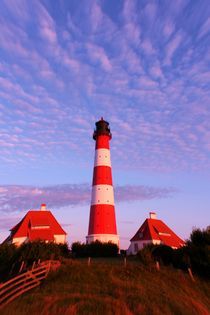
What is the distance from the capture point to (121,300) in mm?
16141

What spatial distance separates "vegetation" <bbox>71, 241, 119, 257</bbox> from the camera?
128ft

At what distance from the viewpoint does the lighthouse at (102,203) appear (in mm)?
42156

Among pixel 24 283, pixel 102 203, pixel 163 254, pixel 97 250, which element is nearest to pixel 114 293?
pixel 24 283

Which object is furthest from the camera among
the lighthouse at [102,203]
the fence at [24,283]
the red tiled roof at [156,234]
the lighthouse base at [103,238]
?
the red tiled roof at [156,234]

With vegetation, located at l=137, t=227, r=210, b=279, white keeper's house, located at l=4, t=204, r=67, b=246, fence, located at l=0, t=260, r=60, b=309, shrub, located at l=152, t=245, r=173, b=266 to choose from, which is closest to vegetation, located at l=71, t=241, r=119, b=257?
white keeper's house, located at l=4, t=204, r=67, b=246

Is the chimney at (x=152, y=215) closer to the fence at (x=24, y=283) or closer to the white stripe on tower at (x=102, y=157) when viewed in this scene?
the white stripe on tower at (x=102, y=157)

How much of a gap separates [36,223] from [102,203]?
12674mm

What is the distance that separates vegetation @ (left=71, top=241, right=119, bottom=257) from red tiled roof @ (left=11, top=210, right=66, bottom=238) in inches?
423

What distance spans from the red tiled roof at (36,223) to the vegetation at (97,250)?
423 inches

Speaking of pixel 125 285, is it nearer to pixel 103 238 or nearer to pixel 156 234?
pixel 103 238

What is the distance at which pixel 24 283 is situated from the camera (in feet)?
58.8

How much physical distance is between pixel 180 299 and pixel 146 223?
33962 millimetres

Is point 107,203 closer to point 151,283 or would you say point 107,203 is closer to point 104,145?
point 104,145

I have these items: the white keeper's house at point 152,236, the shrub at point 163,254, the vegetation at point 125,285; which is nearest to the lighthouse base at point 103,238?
the white keeper's house at point 152,236
